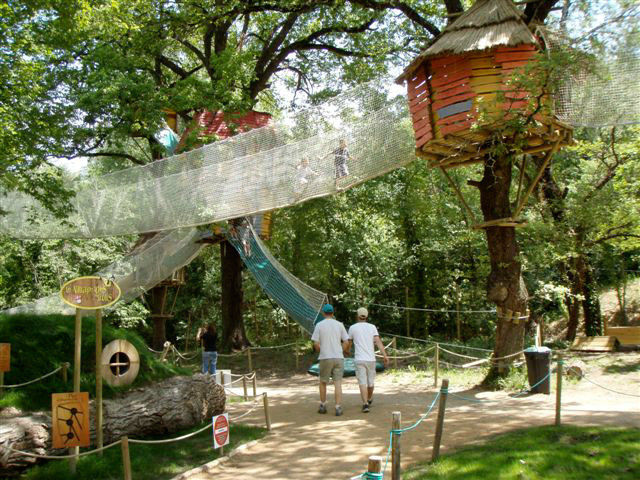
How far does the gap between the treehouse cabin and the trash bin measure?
8.84ft

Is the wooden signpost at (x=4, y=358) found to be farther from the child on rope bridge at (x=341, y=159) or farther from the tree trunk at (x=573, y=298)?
the tree trunk at (x=573, y=298)

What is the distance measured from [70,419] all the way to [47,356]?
153 cm

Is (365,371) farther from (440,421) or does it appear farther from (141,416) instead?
(141,416)

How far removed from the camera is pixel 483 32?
680 cm

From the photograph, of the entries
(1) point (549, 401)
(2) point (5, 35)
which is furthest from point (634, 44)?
(2) point (5, 35)

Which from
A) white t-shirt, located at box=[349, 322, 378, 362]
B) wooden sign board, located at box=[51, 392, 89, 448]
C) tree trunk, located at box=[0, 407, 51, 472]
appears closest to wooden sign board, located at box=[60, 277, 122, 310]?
wooden sign board, located at box=[51, 392, 89, 448]

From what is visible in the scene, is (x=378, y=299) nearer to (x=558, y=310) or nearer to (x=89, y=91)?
(x=558, y=310)

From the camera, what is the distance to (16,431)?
4.84 metres

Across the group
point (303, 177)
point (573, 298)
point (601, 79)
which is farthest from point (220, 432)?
point (573, 298)

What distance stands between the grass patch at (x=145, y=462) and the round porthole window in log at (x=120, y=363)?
2.73 feet

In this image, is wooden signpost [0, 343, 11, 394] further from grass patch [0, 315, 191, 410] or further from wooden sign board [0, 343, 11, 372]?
grass patch [0, 315, 191, 410]

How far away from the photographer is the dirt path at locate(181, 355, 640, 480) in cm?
511

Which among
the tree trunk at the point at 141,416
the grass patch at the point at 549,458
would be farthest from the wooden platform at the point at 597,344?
the tree trunk at the point at 141,416

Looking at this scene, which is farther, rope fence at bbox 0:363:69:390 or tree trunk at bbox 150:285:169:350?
tree trunk at bbox 150:285:169:350
